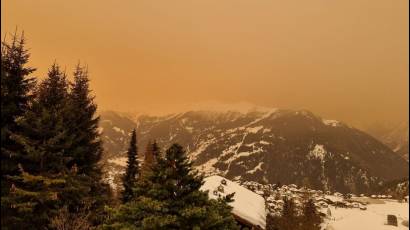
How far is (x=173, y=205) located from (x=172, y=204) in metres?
0.11

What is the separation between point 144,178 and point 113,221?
2.82 m

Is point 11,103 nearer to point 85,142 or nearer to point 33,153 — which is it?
point 33,153

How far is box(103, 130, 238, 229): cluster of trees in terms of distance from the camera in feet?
59.1

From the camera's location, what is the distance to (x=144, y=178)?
779 inches

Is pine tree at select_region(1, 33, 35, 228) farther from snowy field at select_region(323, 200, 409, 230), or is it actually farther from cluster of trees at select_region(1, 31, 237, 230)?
snowy field at select_region(323, 200, 409, 230)

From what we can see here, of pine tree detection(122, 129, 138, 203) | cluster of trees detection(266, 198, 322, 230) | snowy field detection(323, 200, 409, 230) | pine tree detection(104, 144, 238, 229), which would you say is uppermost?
pine tree detection(122, 129, 138, 203)

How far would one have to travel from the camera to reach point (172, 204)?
61.8 feet

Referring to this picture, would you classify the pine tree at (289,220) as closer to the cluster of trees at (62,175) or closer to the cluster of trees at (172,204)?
the cluster of trees at (62,175)

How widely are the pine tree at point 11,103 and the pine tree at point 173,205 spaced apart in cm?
737

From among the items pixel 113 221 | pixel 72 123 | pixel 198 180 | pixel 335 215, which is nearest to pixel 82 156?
pixel 72 123

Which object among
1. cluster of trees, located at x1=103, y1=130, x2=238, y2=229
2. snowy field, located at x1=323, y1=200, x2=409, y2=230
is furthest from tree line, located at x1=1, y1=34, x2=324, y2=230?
snowy field, located at x1=323, y1=200, x2=409, y2=230

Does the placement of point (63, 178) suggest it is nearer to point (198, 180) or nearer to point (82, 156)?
point (82, 156)

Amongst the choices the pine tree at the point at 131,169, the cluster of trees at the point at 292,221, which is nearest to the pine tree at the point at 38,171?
the pine tree at the point at 131,169

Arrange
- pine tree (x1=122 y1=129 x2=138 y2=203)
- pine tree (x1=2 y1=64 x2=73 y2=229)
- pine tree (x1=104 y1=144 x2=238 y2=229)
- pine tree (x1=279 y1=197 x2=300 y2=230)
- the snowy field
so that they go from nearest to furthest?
pine tree (x1=104 y1=144 x2=238 y2=229)
pine tree (x1=2 y1=64 x2=73 y2=229)
pine tree (x1=122 y1=129 x2=138 y2=203)
pine tree (x1=279 y1=197 x2=300 y2=230)
the snowy field
